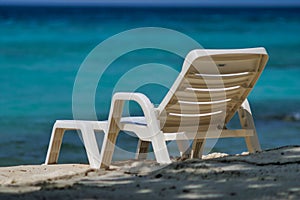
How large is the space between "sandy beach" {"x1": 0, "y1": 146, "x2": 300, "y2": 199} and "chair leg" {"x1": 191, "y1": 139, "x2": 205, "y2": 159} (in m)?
0.98

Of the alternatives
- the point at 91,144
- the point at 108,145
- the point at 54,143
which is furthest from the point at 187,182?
the point at 54,143

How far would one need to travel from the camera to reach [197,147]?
657 centimetres

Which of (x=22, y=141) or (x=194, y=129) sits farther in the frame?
(x=22, y=141)

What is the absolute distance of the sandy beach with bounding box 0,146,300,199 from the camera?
4.35 meters

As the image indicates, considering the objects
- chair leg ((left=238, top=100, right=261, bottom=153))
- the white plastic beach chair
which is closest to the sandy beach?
the white plastic beach chair

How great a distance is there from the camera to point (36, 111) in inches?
543

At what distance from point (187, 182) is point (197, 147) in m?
1.88

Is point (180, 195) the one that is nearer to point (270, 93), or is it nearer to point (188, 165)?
point (188, 165)

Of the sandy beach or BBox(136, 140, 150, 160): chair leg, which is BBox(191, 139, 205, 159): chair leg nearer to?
BBox(136, 140, 150, 160): chair leg

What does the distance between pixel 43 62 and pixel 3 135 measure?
45.6ft

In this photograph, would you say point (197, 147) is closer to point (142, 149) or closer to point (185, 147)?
point (185, 147)

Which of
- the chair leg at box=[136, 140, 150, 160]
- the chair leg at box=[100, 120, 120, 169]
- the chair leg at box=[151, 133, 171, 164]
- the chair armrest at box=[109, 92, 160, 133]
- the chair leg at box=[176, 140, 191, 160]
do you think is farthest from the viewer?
the chair leg at box=[136, 140, 150, 160]

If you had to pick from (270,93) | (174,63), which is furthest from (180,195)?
(174,63)

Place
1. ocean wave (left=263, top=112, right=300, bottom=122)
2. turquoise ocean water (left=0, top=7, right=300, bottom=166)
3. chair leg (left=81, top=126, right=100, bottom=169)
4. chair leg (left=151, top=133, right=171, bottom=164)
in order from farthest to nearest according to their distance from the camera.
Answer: ocean wave (left=263, top=112, right=300, bottom=122), turquoise ocean water (left=0, top=7, right=300, bottom=166), chair leg (left=81, top=126, right=100, bottom=169), chair leg (left=151, top=133, right=171, bottom=164)
